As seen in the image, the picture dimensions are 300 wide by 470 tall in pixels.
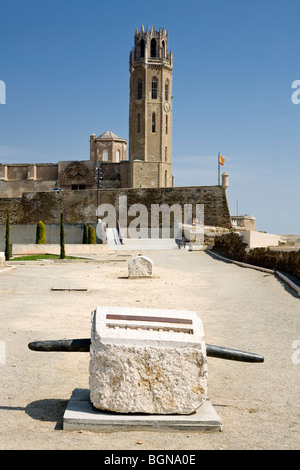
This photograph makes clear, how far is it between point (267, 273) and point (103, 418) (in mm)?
11823

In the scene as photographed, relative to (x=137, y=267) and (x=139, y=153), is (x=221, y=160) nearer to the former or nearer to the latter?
(x=139, y=153)

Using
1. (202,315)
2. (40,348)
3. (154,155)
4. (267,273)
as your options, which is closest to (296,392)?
(40,348)

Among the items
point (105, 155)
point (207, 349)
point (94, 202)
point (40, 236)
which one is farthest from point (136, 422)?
point (105, 155)

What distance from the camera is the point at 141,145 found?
187 ft

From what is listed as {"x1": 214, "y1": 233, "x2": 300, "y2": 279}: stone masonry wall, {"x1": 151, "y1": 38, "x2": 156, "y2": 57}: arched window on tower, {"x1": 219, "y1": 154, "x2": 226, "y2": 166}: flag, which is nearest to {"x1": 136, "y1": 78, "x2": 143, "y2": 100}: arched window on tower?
{"x1": 151, "y1": 38, "x2": 156, "y2": 57}: arched window on tower

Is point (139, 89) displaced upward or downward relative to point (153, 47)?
downward

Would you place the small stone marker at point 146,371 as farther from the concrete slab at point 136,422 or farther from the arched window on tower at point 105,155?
the arched window on tower at point 105,155

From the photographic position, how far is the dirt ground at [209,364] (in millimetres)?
3203

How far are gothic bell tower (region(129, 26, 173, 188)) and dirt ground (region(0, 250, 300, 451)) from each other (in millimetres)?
44726

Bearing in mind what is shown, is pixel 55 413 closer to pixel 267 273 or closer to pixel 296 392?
pixel 296 392

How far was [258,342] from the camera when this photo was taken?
6.23 metres

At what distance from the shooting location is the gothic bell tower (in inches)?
2224

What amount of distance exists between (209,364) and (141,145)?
53021mm
